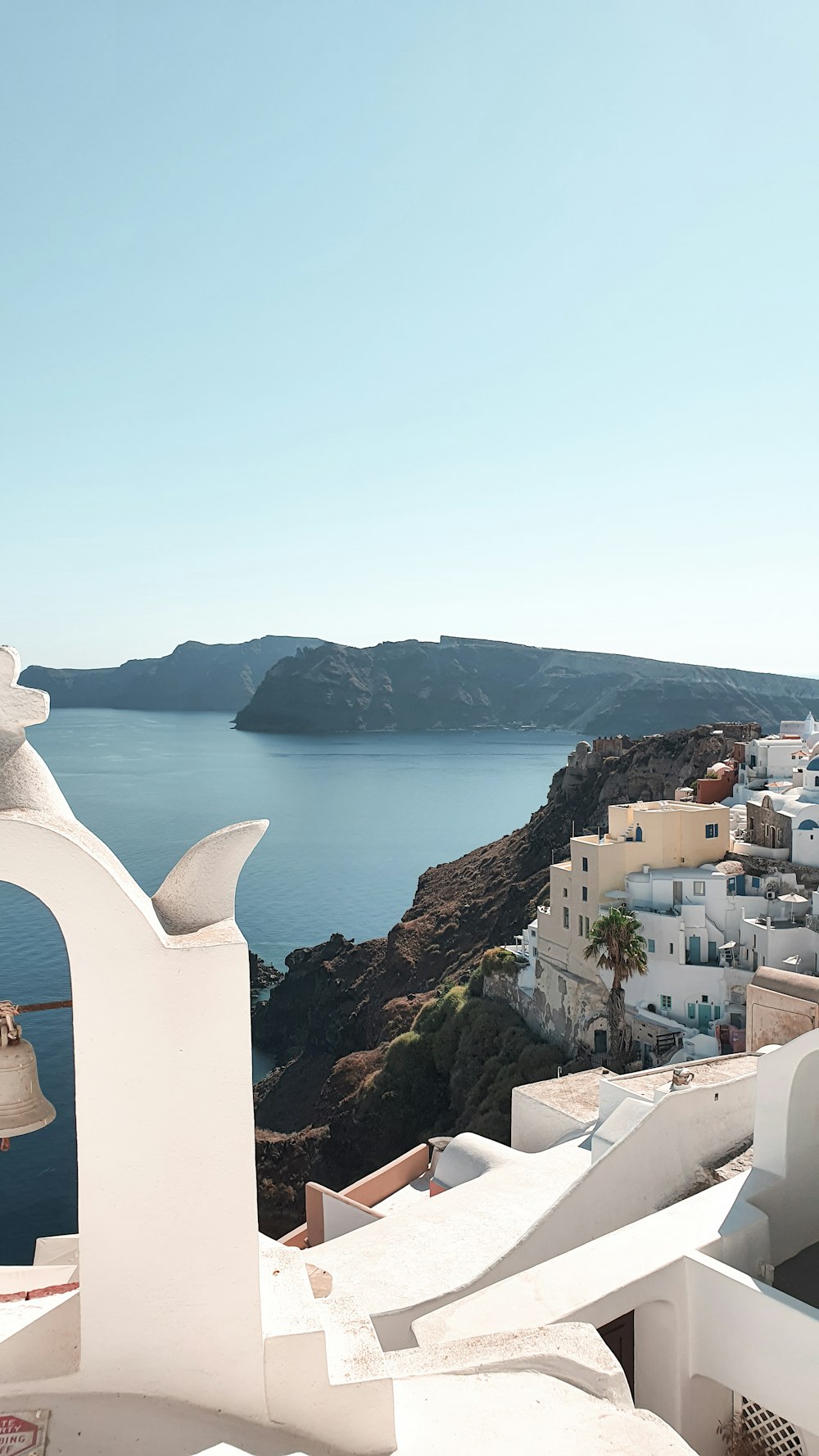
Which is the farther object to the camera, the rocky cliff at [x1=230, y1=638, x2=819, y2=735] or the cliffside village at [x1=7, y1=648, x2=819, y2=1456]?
the rocky cliff at [x1=230, y1=638, x2=819, y2=735]

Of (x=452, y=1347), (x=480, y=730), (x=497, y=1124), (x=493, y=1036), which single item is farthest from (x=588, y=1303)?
(x=480, y=730)

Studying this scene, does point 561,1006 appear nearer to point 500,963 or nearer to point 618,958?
point 500,963

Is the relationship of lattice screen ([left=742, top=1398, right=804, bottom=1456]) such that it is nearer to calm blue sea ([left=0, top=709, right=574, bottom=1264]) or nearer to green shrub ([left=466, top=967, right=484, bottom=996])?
calm blue sea ([left=0, top=709, right=574, bottom=1264])

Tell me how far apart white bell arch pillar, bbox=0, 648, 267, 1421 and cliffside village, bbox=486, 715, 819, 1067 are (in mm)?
24758

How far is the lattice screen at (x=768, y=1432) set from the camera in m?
6.18

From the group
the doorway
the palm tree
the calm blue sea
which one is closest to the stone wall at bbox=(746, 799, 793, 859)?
the palm tree

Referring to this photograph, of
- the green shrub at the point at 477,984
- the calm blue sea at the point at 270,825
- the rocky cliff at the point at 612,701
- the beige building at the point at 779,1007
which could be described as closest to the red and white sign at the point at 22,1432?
the calm blue sea at the point at 270,825

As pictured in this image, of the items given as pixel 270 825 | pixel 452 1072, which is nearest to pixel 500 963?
pixel 452 1072

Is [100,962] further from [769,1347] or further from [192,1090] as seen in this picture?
[769,1347]

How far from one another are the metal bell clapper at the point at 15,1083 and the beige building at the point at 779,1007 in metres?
11.9

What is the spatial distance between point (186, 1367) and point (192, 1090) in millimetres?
966

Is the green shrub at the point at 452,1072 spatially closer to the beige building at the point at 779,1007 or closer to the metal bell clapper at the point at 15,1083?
the beige building at the point at 779,1007

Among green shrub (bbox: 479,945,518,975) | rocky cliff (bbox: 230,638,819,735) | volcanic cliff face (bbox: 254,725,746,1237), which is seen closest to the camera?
volcanic cliff face (bbox: 254,725,746,1237)

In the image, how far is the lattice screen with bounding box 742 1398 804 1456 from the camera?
6.18 meters
